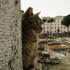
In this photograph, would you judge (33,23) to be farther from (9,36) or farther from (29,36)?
(9,36)

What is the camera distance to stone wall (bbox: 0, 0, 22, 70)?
8.73 metres

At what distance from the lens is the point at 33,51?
14141mm

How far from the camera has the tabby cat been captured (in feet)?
45.3

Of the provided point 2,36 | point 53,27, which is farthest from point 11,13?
point 53,27

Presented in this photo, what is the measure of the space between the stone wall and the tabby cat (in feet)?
7.72

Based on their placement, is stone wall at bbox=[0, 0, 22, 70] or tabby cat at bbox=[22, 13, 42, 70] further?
tabby cat at bbox=[22, 13, 42, 70]

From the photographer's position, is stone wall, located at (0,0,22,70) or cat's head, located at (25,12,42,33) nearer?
stone wall, located at (0,0,22,70)

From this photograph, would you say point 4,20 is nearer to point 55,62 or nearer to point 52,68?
point 52,68

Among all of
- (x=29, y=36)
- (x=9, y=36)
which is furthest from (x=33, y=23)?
(x=9, y=36)

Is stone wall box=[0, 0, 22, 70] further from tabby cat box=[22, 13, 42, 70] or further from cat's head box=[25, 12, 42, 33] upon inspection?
cat's head box=[25, 12, 42, 33]

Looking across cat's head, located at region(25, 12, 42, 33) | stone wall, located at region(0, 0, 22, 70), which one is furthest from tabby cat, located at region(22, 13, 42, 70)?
stone wall, located at region(0, 0, 22, 70)

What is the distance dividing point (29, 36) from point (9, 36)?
177 inches

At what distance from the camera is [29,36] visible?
14.0 metres

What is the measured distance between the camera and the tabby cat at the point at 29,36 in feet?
45.3
